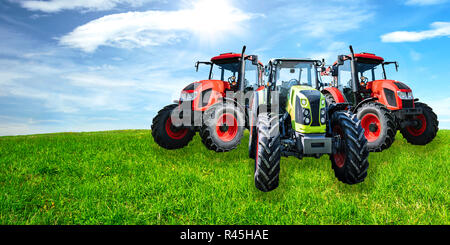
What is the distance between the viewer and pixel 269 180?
4824 mm

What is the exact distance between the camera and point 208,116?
8.27 metres

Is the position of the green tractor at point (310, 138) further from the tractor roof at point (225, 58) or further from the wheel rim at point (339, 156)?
the tractor roof at point (225, 58)

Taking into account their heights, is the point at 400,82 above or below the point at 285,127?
above

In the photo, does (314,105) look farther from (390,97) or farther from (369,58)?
(369,58)

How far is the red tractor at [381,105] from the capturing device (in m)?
8.52

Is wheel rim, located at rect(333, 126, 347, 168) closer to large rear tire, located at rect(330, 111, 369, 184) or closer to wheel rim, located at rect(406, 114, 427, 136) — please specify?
large rear tire, located at rect(330, 111, 369, 184)

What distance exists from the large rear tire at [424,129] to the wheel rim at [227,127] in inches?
241

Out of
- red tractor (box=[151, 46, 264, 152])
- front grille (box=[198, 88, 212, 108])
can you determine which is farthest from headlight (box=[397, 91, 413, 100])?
front grille (box=[198, 88, 212, 108])

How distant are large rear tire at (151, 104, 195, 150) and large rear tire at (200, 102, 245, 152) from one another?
1.23 meters

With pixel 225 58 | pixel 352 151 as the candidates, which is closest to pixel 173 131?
pixel 225 58

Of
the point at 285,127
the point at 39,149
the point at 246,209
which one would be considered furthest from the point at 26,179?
the point at 285,127

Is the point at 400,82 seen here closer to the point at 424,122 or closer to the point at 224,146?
the point at 424,122

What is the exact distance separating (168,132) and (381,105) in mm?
6818

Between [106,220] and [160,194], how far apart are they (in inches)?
43.9
